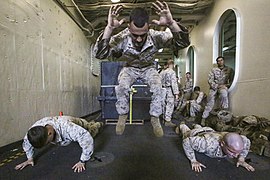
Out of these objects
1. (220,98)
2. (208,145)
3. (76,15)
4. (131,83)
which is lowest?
(208,145)

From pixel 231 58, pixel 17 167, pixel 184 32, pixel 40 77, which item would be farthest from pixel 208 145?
pixel 231 58

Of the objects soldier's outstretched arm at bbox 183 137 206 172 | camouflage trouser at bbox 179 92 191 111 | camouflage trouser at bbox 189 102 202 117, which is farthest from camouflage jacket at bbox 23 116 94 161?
camouflage trouser at bbox 179 92 191 111

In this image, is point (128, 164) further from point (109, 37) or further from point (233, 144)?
point (109, 37)

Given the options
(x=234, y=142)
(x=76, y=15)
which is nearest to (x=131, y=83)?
(x=234, y=142)

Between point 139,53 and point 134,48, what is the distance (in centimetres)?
9

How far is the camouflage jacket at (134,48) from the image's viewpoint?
186 cm

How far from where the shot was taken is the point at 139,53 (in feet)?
6.81

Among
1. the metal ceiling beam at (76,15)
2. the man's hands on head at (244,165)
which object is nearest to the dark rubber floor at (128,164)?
the man's hands on head at (244,165)

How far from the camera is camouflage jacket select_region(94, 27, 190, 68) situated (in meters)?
1.86

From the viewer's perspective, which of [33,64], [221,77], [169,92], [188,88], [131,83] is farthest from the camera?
[188,88]

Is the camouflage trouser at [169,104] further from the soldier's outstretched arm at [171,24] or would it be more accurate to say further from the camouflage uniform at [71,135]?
the camouflage uniform at [71,135]

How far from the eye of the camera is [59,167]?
2035 millimetres

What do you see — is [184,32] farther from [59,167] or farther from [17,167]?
[17,167]

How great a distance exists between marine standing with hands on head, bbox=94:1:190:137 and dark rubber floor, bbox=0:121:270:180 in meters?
0.37
